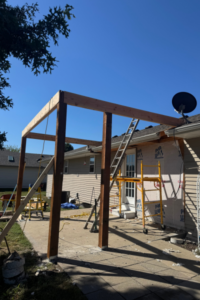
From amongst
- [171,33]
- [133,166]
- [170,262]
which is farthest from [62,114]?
[171,33]

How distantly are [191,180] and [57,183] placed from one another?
4125 millimetres

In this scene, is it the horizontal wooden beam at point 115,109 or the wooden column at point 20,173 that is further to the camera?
the wooden column at point 20,173

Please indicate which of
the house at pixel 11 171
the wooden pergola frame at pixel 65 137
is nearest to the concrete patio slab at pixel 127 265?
the wooden pergola frame at pixel 65 137

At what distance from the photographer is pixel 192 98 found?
21.0ft

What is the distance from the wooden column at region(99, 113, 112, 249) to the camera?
427cm

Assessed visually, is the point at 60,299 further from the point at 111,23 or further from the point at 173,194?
the point at 111,23

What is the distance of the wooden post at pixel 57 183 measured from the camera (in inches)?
144

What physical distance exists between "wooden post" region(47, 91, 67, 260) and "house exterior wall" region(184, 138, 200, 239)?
3.96 m

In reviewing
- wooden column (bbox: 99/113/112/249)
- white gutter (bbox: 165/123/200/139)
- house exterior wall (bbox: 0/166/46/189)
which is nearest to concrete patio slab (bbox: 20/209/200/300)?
wooden column (bbox: 99/113/112/249)

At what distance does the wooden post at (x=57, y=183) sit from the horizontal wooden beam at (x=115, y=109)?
0.25 meters

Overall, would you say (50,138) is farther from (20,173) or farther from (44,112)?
(44,112)

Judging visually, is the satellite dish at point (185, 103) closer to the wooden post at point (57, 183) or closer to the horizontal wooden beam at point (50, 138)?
the horizontal wooden beam at point (50, 138)

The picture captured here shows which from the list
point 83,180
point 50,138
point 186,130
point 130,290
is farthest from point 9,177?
point 130,290

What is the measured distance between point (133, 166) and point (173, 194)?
2.49 m
